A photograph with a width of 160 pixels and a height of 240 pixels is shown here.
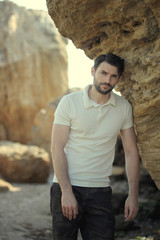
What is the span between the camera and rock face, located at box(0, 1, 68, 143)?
1542cm

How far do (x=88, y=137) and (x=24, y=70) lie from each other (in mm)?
13258

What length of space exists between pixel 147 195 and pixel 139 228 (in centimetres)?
163

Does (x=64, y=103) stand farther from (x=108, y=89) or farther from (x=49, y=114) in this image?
(x=49, y=114)

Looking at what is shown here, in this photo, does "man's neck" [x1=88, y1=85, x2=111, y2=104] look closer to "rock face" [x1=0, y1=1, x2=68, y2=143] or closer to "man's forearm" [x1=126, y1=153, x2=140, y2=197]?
"man's forearm" [x1=126, y1=153, x2=140, y2=197]

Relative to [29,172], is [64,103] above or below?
above

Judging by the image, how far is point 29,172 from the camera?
8789 millimetres

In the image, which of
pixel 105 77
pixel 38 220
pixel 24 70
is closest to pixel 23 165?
pixel 38 220

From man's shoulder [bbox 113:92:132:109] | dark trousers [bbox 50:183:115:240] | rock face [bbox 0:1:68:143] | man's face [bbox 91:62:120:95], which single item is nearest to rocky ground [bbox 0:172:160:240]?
dark trousers [bbox 50:183:115:240]

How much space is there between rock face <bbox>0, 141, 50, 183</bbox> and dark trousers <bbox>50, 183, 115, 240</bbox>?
608 centimetres

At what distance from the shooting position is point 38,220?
561 cm

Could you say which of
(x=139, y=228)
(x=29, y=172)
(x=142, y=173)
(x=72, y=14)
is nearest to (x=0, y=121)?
(x=29, y=172)

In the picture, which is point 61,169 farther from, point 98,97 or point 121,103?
point 121,103

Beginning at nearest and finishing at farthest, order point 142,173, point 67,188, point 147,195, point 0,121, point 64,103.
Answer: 1. point 67,188
2. point 64,103
3. point 147,195
4. point 142,173
5. point 0,121

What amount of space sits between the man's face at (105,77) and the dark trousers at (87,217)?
32.8 inches
